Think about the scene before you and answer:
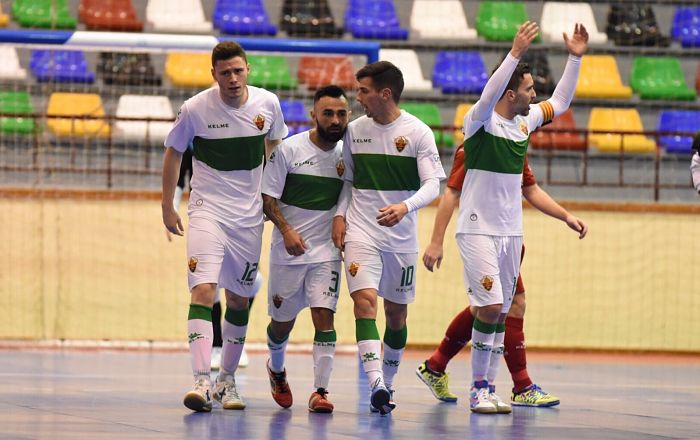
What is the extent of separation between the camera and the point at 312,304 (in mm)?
7121

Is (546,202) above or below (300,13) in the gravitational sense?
below

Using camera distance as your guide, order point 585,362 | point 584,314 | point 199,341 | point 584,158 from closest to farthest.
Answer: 1. point 199,341
2. point 585,362
3. point 584,314
4. point 584,158

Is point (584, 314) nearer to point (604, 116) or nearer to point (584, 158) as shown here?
point (584, 158)

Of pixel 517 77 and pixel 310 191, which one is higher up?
pixel 517 77

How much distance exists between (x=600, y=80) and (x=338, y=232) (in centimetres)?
1087

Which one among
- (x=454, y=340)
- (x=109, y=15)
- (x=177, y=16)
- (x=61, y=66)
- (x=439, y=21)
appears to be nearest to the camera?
(x=454, y=340)

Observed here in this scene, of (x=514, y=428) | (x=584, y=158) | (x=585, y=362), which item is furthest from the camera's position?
(x=584, y=158)

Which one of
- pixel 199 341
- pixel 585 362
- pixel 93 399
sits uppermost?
pixel 199 341

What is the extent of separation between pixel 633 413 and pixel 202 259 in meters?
2.74

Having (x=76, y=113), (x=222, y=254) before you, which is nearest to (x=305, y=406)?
(x=222, y=254)

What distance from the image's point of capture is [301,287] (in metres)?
7.23

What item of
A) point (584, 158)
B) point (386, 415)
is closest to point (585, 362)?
point (584, 158)

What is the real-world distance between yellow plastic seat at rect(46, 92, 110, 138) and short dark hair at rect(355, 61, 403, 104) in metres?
7.04

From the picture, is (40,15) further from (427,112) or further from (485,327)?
(485,327)
